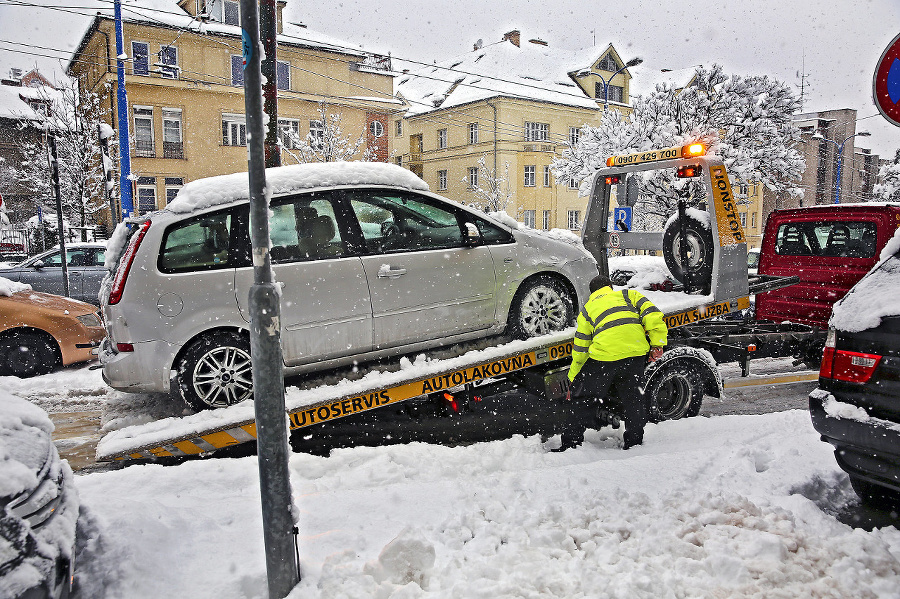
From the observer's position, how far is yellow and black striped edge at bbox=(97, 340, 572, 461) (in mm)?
4117

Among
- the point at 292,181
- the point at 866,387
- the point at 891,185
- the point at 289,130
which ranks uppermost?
the point at 289,130

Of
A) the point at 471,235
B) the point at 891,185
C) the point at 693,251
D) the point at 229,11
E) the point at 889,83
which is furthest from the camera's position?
the point at 891,185

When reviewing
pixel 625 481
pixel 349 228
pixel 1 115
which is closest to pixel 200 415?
pixel 349 228

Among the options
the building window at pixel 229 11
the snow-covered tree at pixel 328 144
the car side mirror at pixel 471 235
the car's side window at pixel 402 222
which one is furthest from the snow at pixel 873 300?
the building window at pixel 229 11

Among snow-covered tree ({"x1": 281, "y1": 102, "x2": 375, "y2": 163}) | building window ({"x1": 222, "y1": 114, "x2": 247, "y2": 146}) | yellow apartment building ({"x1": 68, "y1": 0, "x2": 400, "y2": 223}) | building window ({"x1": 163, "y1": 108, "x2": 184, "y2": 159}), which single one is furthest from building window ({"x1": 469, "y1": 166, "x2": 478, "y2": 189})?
building window ({"x1": 163, "y1": 108, "x2": 184, "y2": 159})

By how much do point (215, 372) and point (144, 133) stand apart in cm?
2765

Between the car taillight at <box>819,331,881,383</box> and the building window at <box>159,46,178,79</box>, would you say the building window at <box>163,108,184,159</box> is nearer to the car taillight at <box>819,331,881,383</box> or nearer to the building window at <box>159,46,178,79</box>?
the building window at <box>159,46,178,79</box>

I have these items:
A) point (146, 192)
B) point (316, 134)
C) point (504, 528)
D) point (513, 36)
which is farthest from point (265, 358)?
point (513, 36)

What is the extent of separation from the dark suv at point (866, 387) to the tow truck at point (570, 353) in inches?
71.2

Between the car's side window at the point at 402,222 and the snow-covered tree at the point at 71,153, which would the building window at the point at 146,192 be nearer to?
the snow-covered tree at the point at 71,153

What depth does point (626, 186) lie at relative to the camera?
6969mm

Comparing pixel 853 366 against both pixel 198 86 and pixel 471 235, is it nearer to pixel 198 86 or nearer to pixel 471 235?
pixel 471 235

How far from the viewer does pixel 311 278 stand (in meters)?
4.57

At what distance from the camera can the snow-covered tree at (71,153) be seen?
25.0m
